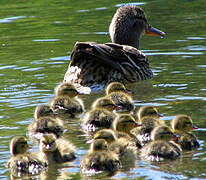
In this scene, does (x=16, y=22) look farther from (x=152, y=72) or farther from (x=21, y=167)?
(x=21, y=167)

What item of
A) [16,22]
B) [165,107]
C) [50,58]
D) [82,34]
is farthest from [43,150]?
[16,22]

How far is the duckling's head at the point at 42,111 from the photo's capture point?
272 inches

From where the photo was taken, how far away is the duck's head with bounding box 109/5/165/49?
32.8 ft

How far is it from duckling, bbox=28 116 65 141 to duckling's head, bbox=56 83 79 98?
1.42m

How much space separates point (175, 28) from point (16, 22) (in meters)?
3.70

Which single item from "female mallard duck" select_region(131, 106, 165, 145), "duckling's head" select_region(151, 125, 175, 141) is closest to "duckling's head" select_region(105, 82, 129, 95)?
"female mallard duck" select_region(131, 106, 165, 145)

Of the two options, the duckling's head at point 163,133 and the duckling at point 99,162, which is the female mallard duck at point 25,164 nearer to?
the duckling at point 99,162

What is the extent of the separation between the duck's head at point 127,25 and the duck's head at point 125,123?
3815mm

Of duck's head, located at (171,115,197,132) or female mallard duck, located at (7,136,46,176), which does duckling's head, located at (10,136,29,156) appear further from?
duck's head, located at (171,115,197,132)

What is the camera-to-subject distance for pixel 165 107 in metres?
7.32

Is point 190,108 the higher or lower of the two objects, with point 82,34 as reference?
lower

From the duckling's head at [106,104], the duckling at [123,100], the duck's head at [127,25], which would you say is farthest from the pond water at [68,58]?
the duck's head at [127,25]

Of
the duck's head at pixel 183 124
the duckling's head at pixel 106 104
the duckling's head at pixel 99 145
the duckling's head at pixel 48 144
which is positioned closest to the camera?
the duckling's head at pixel 99 145

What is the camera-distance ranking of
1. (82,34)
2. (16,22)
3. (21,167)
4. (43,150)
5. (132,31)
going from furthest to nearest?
1. (16,22)
2. (82,34)
3. (132,31)
4. (43,150)
5. (21,167)
